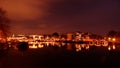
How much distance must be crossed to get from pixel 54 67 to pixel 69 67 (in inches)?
70.0

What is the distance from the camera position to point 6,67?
97.9ft

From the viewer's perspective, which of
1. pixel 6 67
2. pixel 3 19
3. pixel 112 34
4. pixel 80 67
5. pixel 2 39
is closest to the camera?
pixel 6 67

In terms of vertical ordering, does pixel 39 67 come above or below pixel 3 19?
below

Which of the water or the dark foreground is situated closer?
the dark foreground

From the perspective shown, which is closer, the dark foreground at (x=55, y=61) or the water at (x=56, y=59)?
the dark foreground at (x=55, y=61)

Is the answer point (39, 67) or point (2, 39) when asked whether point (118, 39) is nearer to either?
point (2, 39)

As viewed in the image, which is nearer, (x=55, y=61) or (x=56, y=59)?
(x=55, y=61)

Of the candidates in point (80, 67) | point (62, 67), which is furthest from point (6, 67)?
point (80, 67)

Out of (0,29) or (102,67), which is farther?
(0,29)

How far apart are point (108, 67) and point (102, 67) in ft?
2.34

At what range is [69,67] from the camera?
3164 centimetres

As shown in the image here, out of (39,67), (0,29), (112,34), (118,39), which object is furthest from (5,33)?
(112,34)

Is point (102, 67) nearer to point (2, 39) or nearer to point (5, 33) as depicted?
point (5, 33)

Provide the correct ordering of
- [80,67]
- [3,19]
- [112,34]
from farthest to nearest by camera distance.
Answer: [112,34] → [3,19] → [80,67]
